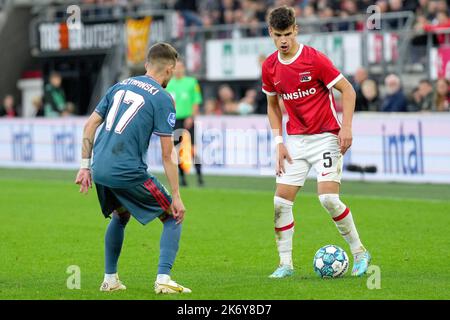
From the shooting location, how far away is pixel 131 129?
858cm

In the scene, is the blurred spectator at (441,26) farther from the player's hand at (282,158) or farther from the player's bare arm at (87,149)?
the player's bare arm at (87,149)

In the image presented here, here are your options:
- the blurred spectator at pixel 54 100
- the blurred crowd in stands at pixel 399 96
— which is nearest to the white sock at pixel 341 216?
the blurred crowd in stands at pixel 399 96

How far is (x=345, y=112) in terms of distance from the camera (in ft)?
31.7

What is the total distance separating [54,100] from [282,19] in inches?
861

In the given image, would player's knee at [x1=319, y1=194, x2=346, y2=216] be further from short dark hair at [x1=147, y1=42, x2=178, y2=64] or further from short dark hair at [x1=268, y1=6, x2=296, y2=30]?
short dark hair at [x1=147, y1=42, x2=178, y2=64]

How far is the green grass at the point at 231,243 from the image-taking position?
9.02 m

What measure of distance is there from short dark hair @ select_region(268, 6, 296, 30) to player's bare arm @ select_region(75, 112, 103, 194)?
1.77 m

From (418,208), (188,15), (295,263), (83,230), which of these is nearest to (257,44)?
(188,15)

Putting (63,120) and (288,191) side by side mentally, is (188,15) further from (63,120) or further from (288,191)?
(288,191)

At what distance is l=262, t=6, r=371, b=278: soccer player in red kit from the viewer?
9797 millimetres

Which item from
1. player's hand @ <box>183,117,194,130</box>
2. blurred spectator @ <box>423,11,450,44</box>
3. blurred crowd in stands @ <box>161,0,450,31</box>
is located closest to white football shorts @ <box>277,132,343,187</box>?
player's hand @ <box>183,117,194,130</box>

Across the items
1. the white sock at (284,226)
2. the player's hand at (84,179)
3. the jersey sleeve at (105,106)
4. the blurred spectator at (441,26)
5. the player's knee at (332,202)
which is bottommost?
the white sock at (284,226)

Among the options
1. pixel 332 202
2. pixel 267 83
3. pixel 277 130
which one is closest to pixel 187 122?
pixel 277 130

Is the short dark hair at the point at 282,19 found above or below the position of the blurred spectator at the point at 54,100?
above
